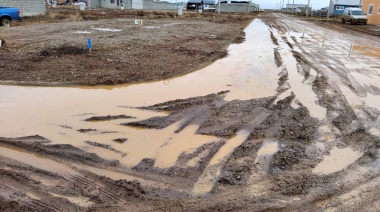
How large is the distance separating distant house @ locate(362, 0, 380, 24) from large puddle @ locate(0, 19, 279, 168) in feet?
110

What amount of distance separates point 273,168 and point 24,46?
13.0 metres

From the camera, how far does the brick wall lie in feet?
95.0

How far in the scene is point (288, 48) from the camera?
16.2 metres

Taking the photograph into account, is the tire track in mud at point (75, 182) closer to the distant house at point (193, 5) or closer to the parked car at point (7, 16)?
the parked car at point (7, 16)

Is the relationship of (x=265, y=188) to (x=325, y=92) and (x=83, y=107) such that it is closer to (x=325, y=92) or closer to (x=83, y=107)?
(x=83, y=107)

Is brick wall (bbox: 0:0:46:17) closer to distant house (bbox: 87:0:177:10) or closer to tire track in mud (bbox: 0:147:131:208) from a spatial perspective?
distant house (bbox: 87:0:177:10)

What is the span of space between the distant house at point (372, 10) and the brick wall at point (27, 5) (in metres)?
38.4

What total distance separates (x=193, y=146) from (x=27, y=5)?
106ft

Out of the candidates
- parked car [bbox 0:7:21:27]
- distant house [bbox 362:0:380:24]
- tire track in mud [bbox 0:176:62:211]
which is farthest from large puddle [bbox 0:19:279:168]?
distant house [bbox 362:0:380:24]

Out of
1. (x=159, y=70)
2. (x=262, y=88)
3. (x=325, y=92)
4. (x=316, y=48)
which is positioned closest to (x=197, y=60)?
(x=159, y=70)

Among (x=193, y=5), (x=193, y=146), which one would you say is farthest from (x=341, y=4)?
(x=193, y=146)

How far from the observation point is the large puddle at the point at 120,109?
16.9ft

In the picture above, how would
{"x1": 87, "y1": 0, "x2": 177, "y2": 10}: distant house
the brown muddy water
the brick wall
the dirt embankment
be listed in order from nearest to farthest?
1. the brown muddy water
2. the dirt embankment
3. the brick wall
4. {"x1": 87, "y1": 0, "x2": 177, "y2": 10}: distant house

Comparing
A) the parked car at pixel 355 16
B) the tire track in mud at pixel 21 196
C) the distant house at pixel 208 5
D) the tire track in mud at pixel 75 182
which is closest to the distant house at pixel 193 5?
the distant house at pixel 208 5
